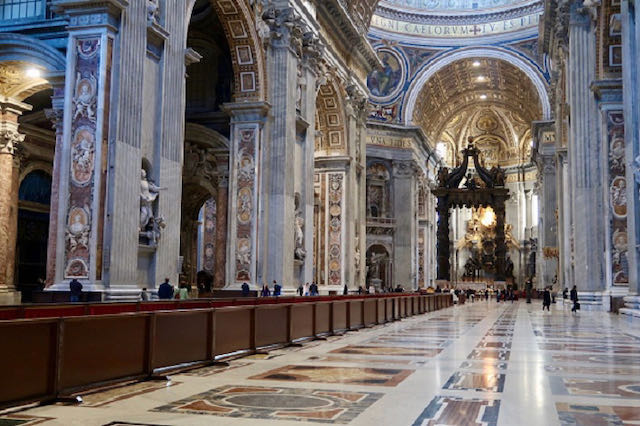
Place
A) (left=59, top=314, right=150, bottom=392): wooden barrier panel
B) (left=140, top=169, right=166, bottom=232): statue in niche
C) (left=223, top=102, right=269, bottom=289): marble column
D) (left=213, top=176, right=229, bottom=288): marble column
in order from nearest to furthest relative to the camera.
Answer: (left=59, top=314, right=150, bottom=392): wooden barrier panel
(left=140, top=169, right=166, bottom=232): statue in niche
(left=223, top=102, right=269, bottom=289): marble column
(left=213, top=176, right=229, bottom=288): marble column

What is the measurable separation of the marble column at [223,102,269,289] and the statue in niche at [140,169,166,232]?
17.2 ft

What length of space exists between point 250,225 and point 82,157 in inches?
261

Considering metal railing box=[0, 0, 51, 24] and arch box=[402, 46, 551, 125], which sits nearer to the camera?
metal railing box=[0, 0, 51, 24]

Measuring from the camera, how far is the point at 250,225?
54.7 feet

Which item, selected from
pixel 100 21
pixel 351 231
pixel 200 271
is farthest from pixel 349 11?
pixel 100 21

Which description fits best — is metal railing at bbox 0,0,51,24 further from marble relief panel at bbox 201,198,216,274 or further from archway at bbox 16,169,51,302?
marble relief panel at bbox 201,198,216,274

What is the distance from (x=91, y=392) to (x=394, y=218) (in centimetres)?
3361

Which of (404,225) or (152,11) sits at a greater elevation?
(152,11)

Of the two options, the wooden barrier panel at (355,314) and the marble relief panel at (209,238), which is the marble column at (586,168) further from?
the marble relief panel at (209,238)

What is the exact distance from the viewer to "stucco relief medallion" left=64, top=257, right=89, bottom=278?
10.2 metres

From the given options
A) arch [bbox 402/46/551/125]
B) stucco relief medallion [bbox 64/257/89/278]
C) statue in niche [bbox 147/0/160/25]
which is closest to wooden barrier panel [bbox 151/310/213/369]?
stucco relief medallion [bbox 64/257/89/278]

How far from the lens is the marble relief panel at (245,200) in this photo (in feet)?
54.4

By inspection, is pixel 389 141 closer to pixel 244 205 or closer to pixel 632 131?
pixel 244 205

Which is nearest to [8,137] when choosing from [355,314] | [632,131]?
[355,314]
